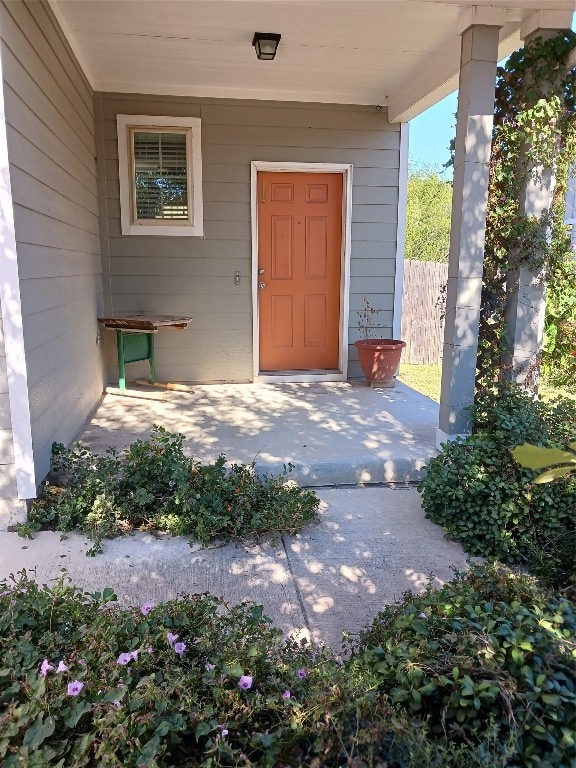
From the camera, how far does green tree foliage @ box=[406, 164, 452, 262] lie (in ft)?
47.7

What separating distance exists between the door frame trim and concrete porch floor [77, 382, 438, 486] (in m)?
0.19

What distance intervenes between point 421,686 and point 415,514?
1.83 meters

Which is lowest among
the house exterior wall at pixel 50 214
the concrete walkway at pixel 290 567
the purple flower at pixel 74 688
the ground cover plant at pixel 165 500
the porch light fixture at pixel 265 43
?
the concrete walkway at pixel 290 567

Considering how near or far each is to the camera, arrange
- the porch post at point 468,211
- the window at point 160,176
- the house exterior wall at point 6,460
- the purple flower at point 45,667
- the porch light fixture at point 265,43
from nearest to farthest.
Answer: the purple flower at point 45,667
the house exterior wall at point 6,460
the porch post at point 468,211
the porch light fixture at point 265,43
the window at point 160,176

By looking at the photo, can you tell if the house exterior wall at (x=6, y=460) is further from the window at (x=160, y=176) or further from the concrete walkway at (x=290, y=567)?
the window at (x=160, y=176)

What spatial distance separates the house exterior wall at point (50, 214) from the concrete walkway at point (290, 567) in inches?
25.1

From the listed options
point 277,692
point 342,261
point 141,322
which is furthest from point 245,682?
point 342,261

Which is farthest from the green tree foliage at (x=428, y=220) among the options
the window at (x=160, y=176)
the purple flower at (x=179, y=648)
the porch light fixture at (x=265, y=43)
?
the purple flower at (x=179, y=648)

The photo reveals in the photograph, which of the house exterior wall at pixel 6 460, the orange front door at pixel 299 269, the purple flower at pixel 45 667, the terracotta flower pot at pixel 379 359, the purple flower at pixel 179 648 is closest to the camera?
the purple flower at pixel 45 667

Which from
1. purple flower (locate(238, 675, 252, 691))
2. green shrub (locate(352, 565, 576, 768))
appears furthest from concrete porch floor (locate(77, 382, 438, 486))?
purple flower (locate(238, 675, 252, 691))

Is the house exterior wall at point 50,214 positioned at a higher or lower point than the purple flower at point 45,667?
higher

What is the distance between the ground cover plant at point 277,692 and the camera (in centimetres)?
123

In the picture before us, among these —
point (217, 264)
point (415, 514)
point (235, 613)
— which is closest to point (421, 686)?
point (235, 613)

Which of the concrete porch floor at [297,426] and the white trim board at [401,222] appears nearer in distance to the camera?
the concrete porch floor at [297,426]
